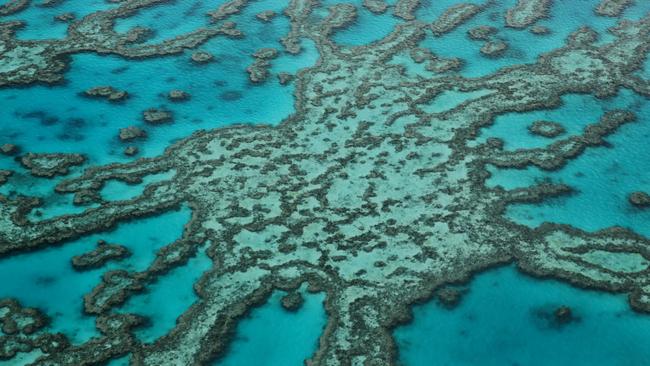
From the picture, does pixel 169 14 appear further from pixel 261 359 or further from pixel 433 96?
pixel 261 359

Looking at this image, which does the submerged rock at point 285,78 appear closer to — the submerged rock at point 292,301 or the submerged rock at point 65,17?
the submerged rock at point 65,17

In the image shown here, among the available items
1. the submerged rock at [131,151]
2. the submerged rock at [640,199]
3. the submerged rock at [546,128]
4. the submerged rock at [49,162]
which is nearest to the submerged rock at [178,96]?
the submerged rock at [131,151]

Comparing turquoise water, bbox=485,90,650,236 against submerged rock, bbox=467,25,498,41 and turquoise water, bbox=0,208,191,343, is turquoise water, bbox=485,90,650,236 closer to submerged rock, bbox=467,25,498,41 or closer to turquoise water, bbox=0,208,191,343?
submerged rock, bbox=467,25,498,41

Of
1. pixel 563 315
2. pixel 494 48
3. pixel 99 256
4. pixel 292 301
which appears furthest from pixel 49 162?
pixel 494 48

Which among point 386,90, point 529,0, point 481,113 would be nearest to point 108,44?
point 386,90

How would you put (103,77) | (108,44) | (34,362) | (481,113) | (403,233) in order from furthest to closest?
1. (108,44)
2. (103,77)
3. (481,113)
4. (403,233)
5. (34,362)

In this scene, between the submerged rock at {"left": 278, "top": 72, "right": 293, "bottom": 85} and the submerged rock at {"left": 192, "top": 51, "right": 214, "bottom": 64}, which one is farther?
the submerged rock at {"left": 192, "top": 51, "right": 214, "bottom": 64}

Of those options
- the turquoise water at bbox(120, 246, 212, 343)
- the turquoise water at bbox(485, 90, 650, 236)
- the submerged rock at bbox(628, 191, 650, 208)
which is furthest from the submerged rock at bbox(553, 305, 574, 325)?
the turquoise water at bbox(120, 246, 212, 343)
